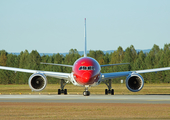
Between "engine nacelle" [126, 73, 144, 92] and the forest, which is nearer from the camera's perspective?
"engine nacelle" [126, 73, 144, 92]

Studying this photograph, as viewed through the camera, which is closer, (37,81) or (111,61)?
(37,81)

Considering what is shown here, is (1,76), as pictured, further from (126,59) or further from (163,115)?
(163,115)

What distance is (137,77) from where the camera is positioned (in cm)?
3569

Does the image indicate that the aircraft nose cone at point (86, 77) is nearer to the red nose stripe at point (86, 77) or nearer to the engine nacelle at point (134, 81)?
the red nose stripe at point (86, 77)

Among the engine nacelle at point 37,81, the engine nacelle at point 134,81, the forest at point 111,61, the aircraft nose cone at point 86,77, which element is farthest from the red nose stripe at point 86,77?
the forest at point 111,61

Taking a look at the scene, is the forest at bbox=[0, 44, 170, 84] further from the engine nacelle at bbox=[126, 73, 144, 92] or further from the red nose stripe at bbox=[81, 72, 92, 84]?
the red nose stripe at bbox=[81, 72, 92, 84]

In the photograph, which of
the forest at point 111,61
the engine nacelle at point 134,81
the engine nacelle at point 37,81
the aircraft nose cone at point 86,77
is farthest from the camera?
the forest at point 111,61

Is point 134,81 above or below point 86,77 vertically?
below

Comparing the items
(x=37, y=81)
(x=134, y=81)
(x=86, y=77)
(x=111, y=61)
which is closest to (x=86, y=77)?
(x=86, y=77)

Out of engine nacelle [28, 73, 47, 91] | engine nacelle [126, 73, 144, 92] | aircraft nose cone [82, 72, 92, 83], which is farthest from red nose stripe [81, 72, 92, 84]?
engine nacelle [126, 73, 144, 92]

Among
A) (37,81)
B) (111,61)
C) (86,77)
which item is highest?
(111,61)

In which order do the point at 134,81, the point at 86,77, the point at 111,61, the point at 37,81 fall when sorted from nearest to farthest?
the point at 86,77, the point at 37,81, the point at 134,81, the point at 111,61

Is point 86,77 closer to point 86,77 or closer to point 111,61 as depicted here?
point 86,77

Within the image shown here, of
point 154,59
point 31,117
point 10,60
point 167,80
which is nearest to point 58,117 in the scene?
point 31,117
